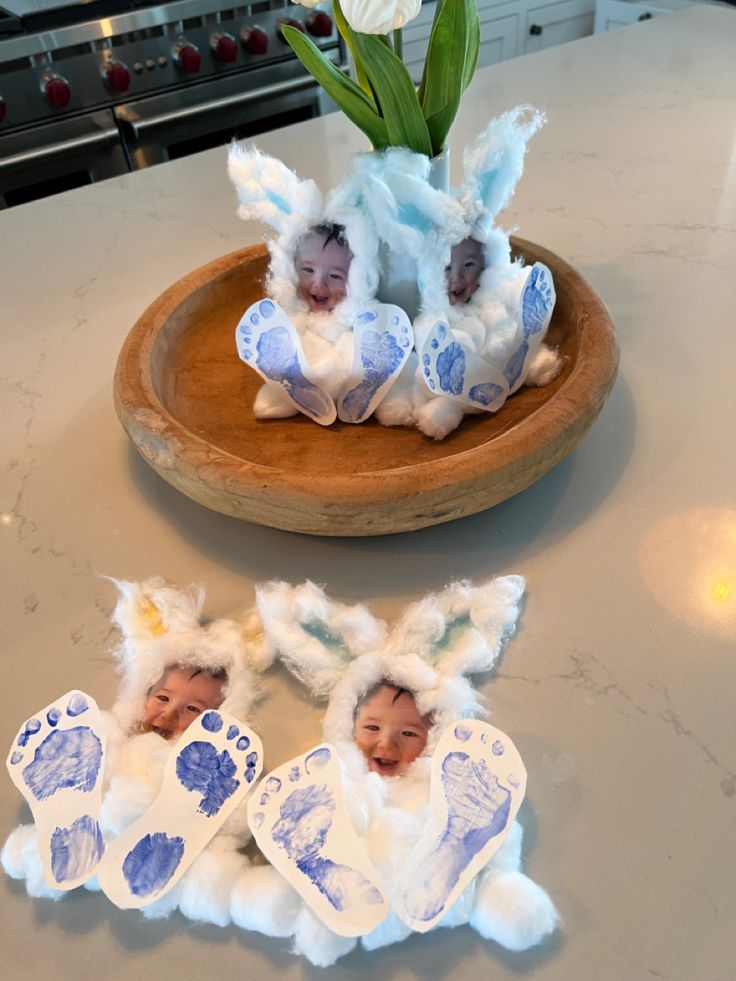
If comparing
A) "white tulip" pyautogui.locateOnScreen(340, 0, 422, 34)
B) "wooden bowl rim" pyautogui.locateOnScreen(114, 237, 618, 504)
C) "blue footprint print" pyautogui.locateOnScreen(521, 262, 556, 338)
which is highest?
"white tulip" pyautogui.locateOnScreen(340, 0, 422, 34)

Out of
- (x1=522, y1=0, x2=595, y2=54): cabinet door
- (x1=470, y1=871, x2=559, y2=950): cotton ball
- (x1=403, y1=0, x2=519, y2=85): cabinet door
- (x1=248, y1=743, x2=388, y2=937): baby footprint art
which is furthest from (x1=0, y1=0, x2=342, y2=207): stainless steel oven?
(x1=470, y1=871, x2=559, y2=950): cotton ball

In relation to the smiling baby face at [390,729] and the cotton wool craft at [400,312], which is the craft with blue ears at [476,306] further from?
the smiling baby face at [390,729]

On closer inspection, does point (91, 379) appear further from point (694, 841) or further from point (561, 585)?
point (694, 841)

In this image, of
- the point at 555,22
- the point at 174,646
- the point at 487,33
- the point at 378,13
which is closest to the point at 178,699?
the point at 174,646

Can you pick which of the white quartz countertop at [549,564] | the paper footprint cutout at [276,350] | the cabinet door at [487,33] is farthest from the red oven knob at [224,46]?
the paper footprint cutout at [276,350]

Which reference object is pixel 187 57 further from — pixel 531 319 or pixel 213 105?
pixel 531 319

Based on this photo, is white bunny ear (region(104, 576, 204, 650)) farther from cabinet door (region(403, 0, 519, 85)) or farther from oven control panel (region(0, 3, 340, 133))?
cabinet door (region(403, 0, 519, 85))

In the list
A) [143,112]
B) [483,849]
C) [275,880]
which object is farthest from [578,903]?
[143,112]
